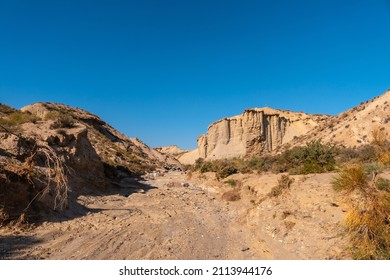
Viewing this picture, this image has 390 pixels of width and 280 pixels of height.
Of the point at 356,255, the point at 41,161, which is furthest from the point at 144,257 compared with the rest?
the point at 41,161

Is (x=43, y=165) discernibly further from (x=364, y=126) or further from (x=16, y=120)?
(x=364, y=126)

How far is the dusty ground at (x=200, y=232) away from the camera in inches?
266

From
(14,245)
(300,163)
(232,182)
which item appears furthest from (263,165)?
(14,245)

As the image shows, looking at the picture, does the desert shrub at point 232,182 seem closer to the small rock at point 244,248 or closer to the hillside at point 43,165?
the hillside at point 43,165

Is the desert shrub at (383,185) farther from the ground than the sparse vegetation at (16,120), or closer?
closer

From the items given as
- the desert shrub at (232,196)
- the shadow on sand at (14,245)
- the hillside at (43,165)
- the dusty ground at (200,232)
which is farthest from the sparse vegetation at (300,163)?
the shadow on sand at (14,245)

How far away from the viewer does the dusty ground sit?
22.1 ft

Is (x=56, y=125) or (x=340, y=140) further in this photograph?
(x=340, y=140)

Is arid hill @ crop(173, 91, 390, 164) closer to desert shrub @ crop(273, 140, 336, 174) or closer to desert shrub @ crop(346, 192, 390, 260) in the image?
desert shrub @ crop(273, 140, 336, 174)

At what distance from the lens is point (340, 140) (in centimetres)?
3086

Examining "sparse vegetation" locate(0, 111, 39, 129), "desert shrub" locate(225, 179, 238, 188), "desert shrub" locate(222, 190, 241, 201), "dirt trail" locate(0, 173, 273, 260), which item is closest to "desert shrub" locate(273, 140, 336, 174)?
"desert shrub" locate(225, 179, 238, 188)

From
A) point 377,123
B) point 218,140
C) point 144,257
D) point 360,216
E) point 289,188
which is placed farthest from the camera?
point 218,140

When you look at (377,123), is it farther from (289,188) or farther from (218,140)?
(218,140)

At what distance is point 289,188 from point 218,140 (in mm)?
49128
